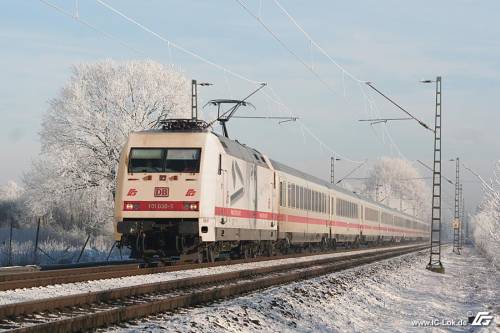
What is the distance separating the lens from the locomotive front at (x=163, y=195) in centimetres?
1967

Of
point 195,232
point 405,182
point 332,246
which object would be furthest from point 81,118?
point 405,182

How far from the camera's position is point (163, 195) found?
1989 centimetres

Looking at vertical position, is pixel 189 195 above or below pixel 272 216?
above

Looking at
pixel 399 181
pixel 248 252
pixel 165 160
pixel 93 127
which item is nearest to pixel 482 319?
pixel 165 160

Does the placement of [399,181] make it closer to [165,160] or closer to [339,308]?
[165,160]

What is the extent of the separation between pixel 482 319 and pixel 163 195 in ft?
31.2

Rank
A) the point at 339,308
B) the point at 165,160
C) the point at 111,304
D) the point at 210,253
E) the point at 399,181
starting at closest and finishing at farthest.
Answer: the point at 111,304 < the point at 339,308 < the point at 165,160 < the point at 210,253 < the point at 399,181

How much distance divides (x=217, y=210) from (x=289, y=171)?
1198 centimetres

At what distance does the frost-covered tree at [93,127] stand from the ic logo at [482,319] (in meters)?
31.2

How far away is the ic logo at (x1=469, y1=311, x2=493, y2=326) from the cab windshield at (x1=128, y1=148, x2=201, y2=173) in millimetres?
8925

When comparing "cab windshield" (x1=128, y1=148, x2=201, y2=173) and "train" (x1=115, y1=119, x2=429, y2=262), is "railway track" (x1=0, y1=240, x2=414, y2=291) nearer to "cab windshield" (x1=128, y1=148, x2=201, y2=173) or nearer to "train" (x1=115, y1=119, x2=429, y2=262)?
"train" (x1=115, y1=119, x2=429, y2=262)

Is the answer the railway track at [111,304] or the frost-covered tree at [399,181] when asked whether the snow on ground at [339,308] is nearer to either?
the railway track at [111,304]

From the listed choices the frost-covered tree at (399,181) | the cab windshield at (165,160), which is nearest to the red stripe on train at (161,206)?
the cab windshield at (165,160)

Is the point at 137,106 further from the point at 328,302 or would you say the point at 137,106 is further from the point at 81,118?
the point at 328,302
